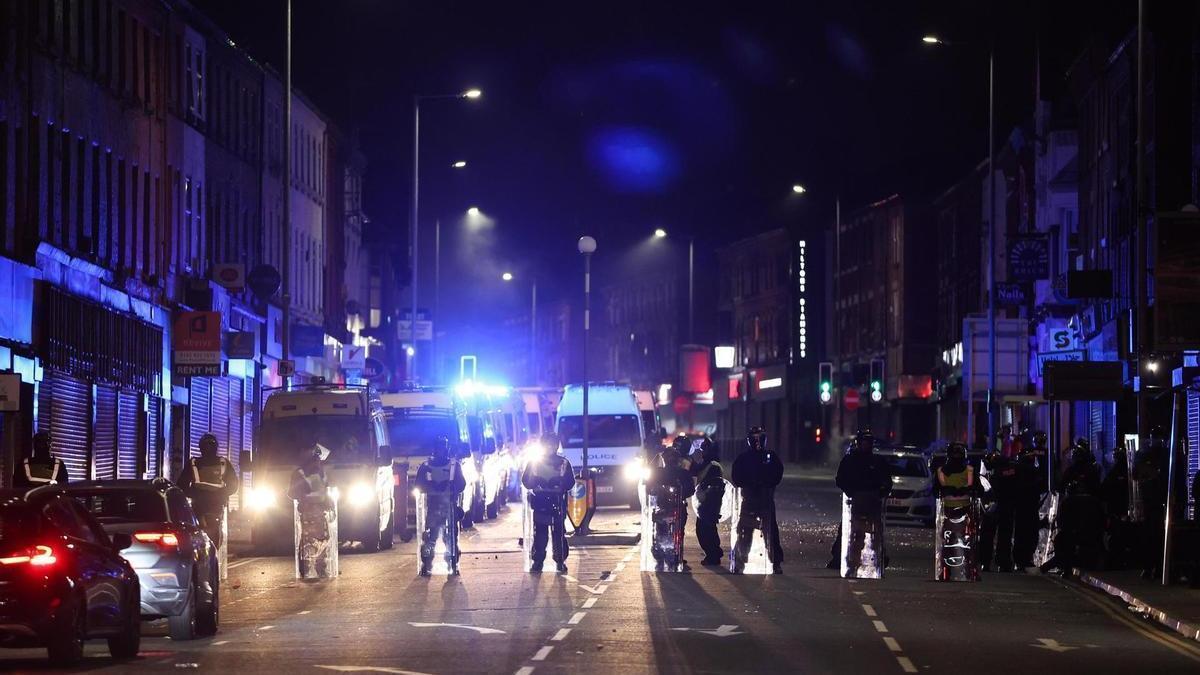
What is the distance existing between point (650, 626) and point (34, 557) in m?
6.32

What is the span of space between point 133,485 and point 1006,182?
198ft

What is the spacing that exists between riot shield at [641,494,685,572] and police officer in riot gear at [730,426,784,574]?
2.53ft

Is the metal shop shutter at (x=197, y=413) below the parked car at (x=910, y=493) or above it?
above

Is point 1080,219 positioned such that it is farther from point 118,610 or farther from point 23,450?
point 118,610

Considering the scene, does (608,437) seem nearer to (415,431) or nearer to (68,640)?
(415,431)

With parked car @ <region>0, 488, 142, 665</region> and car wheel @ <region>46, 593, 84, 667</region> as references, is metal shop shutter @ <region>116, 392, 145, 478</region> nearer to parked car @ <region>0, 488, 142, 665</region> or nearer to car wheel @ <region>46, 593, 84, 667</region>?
parked car @ <region>0, 488, 142, 665</region>

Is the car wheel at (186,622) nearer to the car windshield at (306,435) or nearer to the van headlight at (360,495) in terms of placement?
the van headlight at (360,495)

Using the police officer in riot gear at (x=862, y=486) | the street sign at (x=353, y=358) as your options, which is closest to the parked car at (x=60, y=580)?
the police officer in riot gear at (x=862, y=486)

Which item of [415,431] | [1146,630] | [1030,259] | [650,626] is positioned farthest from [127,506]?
[1030,259]

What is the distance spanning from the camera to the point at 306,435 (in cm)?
3659

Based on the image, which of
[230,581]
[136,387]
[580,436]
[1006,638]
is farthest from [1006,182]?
[1006,638]

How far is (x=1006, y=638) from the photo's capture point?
67.9ft

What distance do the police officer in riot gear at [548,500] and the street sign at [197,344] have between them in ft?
59.9

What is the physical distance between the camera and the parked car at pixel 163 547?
1955cm
